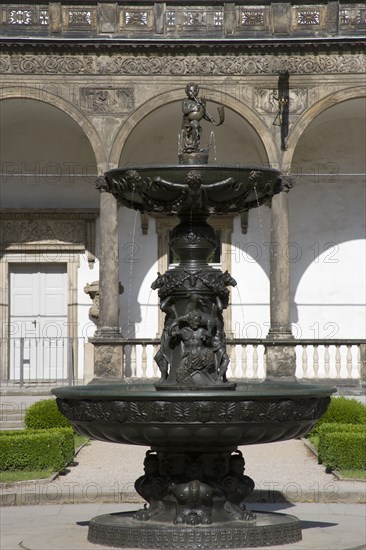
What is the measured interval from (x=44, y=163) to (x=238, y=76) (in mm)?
4727

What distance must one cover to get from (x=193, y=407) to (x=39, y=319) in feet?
54.7

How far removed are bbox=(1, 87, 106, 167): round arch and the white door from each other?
3.73m

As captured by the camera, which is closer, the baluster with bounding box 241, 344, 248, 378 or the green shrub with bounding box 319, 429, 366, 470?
the green shrub with bounding box 319, 429, 366, 470

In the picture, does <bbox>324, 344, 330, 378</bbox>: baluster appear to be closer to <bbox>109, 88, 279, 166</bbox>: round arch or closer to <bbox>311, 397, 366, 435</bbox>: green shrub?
<bbox>109, 88, 279, 166</bbox>: round arch

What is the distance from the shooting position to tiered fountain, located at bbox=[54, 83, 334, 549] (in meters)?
9.40

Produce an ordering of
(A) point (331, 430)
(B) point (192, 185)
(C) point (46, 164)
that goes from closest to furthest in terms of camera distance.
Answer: (B) point (192, 185)
(A) point (331, 430)
(C) point (46, 164)

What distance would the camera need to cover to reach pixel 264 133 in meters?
22.9

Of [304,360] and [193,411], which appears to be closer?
[193,411]

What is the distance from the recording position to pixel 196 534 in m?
9.41

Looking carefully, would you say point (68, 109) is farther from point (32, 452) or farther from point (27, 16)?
point (32, 452)


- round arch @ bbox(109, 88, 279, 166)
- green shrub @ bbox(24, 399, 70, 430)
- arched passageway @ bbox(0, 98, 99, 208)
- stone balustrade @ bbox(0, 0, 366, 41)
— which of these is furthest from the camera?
arched passageway @ bbox(0, 98, 99, 208)

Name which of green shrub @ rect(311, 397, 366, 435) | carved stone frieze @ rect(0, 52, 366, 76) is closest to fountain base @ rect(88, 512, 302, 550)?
green shrub @ rect(311, 397, 366, 435)

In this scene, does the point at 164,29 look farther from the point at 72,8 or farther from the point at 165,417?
the point at 165,417

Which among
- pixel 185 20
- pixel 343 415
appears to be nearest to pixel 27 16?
pixel 185 20
